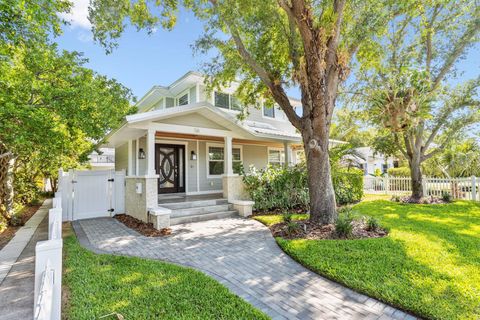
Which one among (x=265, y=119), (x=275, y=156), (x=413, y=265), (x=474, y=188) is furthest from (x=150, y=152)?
(x=474, y=188)

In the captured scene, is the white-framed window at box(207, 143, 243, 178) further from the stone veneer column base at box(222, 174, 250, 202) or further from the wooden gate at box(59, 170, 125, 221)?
the wooden gate at box(59, 170, 125, 221)

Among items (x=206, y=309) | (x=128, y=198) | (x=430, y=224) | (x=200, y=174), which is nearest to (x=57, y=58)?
(x=128, y=198)

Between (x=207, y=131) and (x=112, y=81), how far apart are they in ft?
18.4

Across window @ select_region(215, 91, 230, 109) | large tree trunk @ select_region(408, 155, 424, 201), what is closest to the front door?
window @ select_region(215, 91, 230, 109)

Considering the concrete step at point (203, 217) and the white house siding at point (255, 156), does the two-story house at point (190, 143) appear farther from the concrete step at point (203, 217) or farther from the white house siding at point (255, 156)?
the concrete step at point (203, 217)

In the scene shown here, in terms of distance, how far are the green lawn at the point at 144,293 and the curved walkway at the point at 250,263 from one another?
323 mm

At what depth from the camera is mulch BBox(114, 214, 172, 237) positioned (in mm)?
6691

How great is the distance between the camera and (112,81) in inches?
432

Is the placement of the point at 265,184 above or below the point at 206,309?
above

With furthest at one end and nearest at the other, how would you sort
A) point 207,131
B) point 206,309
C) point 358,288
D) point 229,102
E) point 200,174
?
point 229,102 < point 200,174 < point 207,131 < point 358,288 < point 206,309

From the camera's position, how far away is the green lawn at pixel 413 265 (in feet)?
10.2

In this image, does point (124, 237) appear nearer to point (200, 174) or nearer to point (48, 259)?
point (48, 259)

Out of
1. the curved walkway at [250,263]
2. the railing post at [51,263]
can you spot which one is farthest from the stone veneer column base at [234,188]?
the railing post at [51,263]

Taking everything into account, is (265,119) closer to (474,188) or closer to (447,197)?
(447,197)
